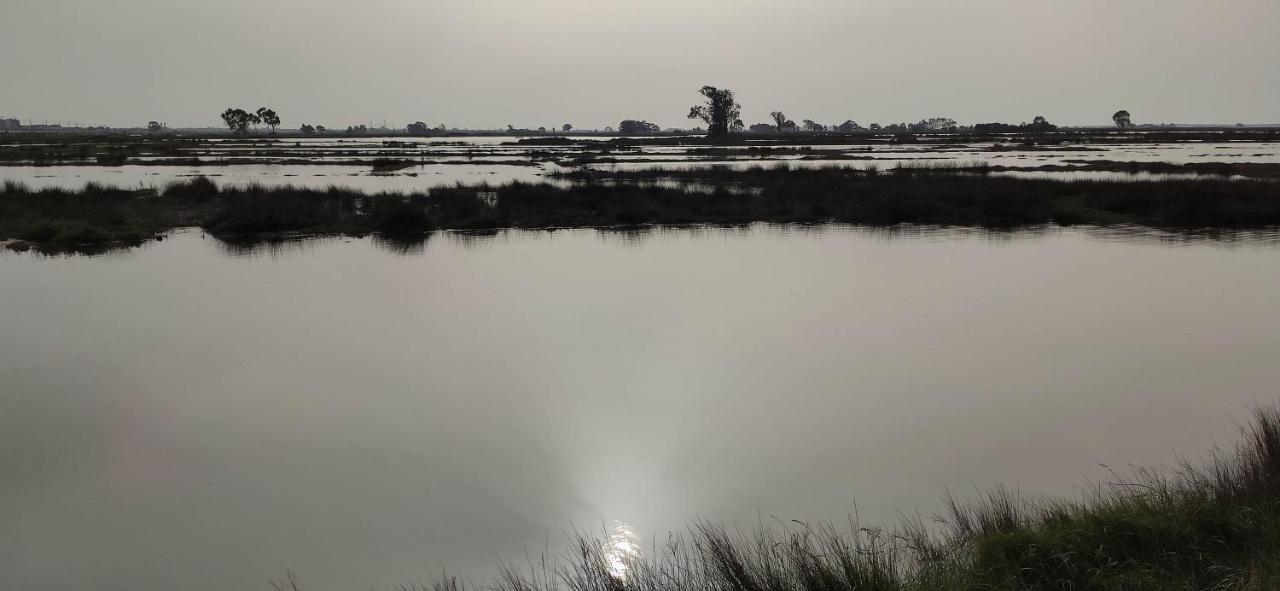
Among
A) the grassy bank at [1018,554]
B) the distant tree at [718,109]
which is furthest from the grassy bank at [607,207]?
the distant tree at [718,109]

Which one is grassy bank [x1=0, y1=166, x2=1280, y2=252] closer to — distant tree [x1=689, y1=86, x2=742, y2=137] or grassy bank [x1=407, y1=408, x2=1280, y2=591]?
grassy bank [x1=407, y1=408, x2=1280, y2=591]

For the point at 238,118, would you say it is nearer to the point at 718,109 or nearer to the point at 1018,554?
the point at 718,109

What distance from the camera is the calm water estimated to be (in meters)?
6.38

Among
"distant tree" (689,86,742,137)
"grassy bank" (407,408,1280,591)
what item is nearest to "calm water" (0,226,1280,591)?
"grassy bank" (407,408,1280,591)

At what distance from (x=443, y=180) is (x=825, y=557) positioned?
32.9 meters

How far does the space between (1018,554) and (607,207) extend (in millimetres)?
20822

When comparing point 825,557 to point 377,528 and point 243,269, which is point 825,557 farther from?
point 243,269

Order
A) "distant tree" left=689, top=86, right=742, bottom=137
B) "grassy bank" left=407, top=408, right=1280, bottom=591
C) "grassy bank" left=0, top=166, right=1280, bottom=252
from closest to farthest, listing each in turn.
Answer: "grassy bank" left=407, top=408, right=1280, bottom=591, "grassy bank" left=0, top=166, right=1280, bottom=252, "distant tree" left=689, top=86, right=742, bottom=137

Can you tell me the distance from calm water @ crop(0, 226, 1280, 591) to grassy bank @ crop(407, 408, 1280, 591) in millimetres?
648

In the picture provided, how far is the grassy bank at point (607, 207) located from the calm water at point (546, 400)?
225 inches

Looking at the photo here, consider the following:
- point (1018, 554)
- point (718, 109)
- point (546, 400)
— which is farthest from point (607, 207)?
point (718, 109)

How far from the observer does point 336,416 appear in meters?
8.64

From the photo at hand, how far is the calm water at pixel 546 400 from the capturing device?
638 cm

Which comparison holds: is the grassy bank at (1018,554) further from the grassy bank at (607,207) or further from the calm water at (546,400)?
the grassy bank at (607,207)
